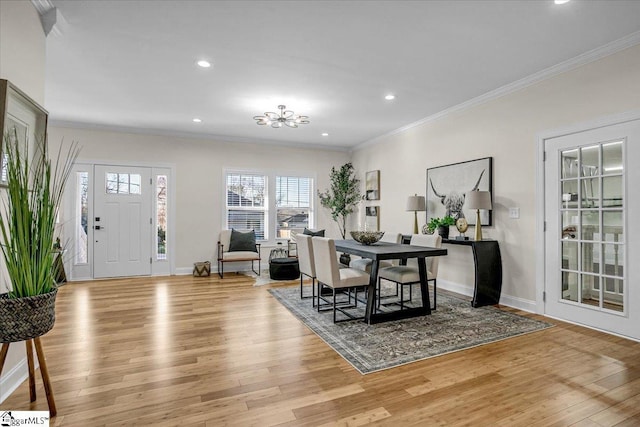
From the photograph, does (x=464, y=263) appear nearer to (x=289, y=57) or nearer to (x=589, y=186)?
(x=589, y=186)

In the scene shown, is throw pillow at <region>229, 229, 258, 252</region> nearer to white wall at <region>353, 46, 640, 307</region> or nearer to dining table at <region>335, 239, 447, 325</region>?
white wall at <region>353, 46, 640, 307</region>

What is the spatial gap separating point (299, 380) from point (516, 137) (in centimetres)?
362

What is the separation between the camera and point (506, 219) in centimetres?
408

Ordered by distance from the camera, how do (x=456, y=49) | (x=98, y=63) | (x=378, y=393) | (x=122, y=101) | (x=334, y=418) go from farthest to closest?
(x=122, y=101), (x=98, y=63), (x=456, y=49), (x=378, y=393), (x=334, y=418)

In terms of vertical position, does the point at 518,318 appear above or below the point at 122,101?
below

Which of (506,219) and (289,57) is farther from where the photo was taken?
(506,219)

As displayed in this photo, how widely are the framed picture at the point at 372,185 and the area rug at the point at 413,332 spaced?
3.07m

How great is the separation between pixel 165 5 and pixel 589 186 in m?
4.06

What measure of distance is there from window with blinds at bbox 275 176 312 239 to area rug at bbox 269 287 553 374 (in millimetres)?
3258

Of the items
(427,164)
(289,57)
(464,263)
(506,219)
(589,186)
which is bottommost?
(464,263)

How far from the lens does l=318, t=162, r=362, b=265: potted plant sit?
7281 millimetres

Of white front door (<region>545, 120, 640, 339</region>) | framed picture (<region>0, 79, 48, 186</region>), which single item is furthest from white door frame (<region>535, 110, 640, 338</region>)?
framed picture (<region>0, 79, 48, 186</region>)

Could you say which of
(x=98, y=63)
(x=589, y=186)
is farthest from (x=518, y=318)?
(x=98, y=63)

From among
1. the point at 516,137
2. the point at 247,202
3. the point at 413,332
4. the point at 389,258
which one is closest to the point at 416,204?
the point at 516,137
